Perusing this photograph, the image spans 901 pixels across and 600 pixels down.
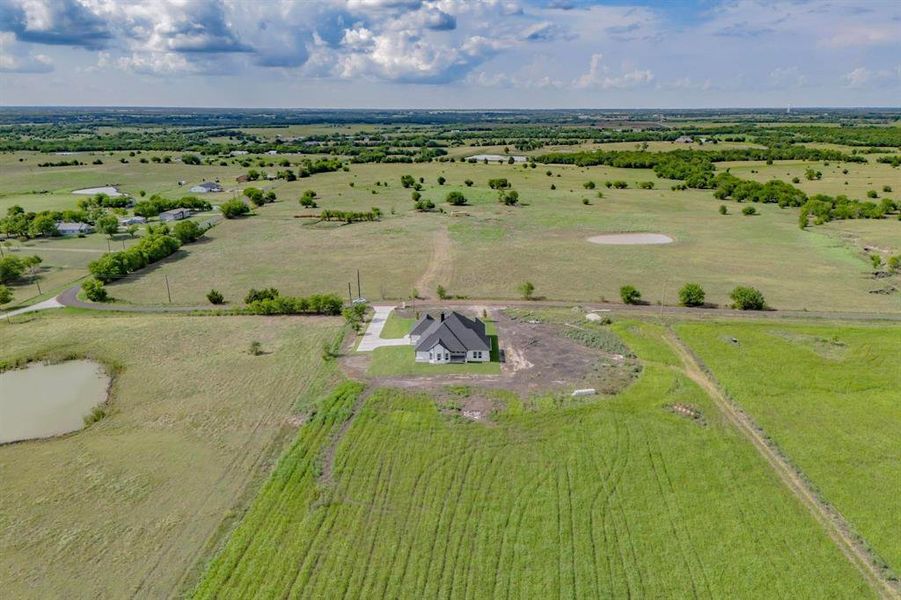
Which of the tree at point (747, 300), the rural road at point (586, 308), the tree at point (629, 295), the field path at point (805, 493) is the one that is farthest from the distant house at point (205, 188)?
the field path at point (805, 493)

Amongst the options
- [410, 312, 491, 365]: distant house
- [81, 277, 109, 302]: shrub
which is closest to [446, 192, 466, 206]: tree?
[81, 277, 109, 302]: shrub

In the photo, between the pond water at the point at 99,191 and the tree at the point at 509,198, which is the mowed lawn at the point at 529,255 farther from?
the pond water at the point at 99,191

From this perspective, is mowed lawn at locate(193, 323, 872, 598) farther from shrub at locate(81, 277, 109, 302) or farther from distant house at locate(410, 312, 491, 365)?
shrub at locate(81, 277, 109, 302)

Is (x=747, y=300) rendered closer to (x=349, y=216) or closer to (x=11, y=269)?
(x=349, y=216)

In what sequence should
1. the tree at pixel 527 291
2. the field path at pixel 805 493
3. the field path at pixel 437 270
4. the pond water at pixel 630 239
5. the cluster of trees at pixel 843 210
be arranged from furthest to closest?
the cluster of trees at pixel 843 210
the pond water at pixel 630 239
the field path at pixel 437 270
the tree at pixel 527 291
the field path at pixel 805 493

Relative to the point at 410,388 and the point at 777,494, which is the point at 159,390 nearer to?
the point at 410,388

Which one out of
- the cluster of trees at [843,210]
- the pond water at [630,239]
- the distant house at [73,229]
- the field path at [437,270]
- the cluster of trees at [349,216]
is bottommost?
the field path at [437,270]
